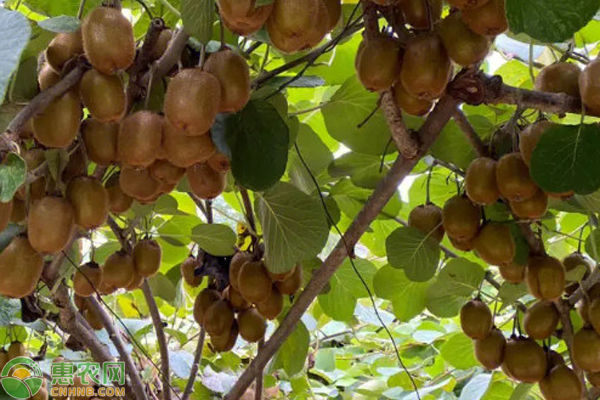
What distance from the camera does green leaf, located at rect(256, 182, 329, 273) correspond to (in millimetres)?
977

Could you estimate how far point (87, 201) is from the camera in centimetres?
72

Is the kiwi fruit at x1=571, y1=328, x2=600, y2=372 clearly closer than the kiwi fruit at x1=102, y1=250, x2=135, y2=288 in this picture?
Yes

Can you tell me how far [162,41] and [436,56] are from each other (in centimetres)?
31

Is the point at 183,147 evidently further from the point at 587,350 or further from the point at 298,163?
the point at 587,350

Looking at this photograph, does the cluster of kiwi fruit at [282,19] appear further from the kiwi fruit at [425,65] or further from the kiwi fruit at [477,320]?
the kiwi fruit at [477,320]

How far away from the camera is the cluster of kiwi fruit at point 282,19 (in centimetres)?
55

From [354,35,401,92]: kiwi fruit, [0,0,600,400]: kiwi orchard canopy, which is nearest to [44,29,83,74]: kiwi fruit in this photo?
[0,0,600,400]: kiwi orchard canopy

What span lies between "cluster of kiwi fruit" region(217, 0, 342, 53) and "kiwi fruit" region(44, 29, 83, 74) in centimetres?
20

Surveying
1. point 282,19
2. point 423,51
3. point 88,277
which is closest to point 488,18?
point 423,51

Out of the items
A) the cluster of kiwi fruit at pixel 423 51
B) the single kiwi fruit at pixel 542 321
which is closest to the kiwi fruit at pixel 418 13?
the cluster of kiwi fruit at pixel 423 51

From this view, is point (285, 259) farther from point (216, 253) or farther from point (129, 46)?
point (129, 46)

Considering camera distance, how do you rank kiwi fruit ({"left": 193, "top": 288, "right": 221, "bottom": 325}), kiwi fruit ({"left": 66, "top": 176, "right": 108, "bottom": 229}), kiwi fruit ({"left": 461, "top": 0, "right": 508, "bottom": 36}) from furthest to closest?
kiwi fruit ({"left": 193, "top": 288, "right": 221, "bottom": 325})
kiwi fruit ({"left": 66, "top": 176, "right": 108, "bottom": 229})
kiwi fruit ({"left": 461, "top": 0, "right": 508, "bottom": 36})

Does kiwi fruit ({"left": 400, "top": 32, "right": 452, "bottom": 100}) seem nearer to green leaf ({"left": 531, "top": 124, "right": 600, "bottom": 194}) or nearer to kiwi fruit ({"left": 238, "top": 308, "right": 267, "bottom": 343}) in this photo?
green leaf ({"left": 531, "top": 124, "right": 600, "bottom": 194})

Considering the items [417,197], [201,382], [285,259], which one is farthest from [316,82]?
[201,382]
